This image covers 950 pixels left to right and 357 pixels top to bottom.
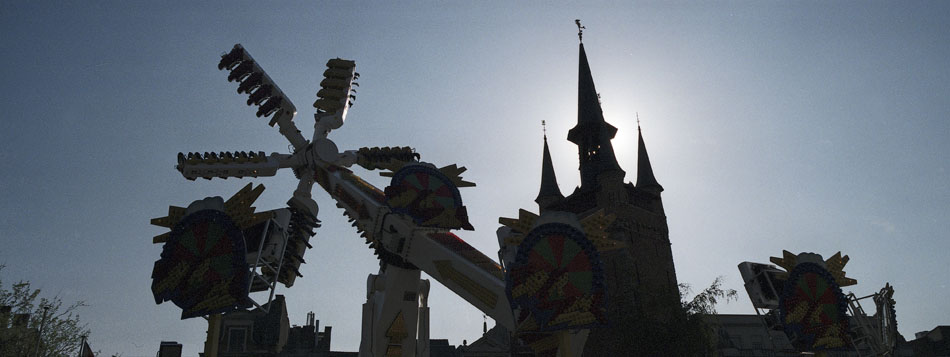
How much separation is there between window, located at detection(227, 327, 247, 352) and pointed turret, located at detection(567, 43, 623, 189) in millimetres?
29633

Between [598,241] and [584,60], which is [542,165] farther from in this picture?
[598,241]

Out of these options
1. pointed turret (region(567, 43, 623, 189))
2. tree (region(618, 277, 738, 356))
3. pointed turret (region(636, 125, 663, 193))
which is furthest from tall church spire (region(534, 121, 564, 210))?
tree (region(618, 277, 738, 356))

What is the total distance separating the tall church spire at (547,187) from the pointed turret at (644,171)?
A: 287 inches

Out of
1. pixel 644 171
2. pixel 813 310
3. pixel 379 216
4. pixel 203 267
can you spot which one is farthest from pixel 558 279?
pixel 644 171

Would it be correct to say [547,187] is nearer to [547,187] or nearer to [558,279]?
[547,187]

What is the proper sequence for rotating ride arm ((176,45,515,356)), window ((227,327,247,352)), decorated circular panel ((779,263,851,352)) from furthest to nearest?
window ((227,327,247,352)), decorated circular panel ((779,263,851,352)), rotating ride arm ((176,45,515,356))

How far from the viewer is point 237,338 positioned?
32.9 metres

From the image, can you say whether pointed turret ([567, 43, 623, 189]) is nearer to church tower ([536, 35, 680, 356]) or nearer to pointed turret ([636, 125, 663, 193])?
church tower ([536, 35, 680, 356])

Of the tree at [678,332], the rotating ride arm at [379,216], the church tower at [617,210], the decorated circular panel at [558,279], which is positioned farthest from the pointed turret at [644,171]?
the decorated circular panel at [558,279]

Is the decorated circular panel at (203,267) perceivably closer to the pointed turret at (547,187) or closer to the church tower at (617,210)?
the church tower at (617,210)

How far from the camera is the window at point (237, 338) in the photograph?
1282 inches

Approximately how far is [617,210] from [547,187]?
911 cm

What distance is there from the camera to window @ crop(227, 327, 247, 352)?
32.6 meters

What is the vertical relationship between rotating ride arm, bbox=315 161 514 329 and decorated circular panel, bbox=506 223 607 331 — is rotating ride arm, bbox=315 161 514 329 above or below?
Answer: above
